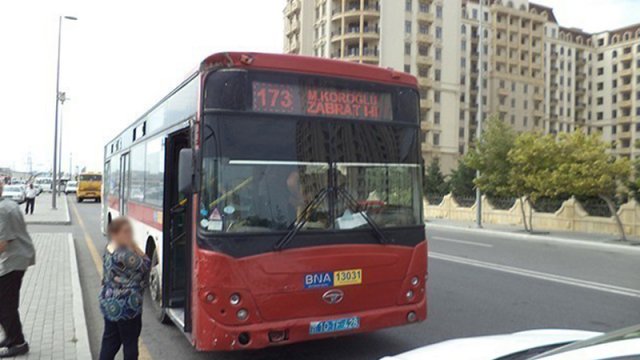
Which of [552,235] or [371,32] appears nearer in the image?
[552,235]

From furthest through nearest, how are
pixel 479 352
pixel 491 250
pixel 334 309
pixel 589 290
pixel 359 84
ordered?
pixel 491 250 < pixel 589 290 < pixel 359 84 < pixel 334 309 < pixel 479 352

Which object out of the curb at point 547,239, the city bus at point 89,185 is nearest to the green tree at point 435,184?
the curb at point 547,239

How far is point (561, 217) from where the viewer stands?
25.8 meters


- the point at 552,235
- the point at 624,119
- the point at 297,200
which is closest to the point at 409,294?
the point at 297,200

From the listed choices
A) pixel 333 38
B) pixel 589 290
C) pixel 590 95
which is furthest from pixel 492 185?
pixel 590 95

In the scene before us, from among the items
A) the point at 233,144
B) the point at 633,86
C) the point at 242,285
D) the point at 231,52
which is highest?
the point at 633,86

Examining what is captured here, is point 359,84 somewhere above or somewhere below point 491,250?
above

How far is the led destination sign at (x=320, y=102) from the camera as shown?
4.98 m

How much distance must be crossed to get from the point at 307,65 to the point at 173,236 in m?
2.84

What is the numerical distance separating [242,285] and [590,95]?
400 feet

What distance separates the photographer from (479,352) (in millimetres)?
3014

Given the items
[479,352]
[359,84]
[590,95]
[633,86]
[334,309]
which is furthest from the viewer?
[590,95]

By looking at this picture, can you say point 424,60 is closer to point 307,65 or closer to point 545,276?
point 545,276

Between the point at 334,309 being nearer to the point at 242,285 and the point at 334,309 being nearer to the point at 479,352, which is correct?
the point at 242,285
